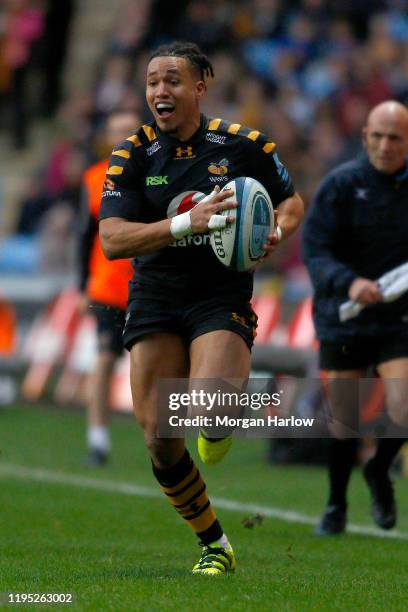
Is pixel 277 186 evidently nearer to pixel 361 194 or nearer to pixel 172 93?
pixel 172 93

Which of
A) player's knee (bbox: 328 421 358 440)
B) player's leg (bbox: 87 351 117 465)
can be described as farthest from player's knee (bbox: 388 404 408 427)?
player's leg (bbox: 87 351 117 465)

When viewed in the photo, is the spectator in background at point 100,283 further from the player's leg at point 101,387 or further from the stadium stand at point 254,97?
the stadium stand at point 254,97

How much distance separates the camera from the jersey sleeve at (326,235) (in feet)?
29.3

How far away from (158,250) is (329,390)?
7.75ft

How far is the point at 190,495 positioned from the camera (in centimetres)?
723

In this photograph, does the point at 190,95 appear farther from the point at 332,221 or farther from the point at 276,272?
the point at 276,272

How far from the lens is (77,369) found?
57.6ft

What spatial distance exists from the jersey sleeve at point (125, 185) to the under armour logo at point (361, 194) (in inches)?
83.3

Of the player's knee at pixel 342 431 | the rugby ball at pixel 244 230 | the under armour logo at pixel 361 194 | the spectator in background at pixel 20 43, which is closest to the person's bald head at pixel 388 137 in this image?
the under armour logo at pixel 361 194

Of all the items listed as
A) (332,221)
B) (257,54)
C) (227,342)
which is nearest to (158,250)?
(227,342)

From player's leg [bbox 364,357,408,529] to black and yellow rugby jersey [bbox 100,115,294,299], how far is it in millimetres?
1755

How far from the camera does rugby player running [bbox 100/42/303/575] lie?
23.3 ft

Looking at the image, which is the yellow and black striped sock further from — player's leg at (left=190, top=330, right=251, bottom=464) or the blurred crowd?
the blurred crowd

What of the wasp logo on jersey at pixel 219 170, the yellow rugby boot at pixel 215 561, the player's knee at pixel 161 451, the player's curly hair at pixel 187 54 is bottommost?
the yellow rugby boot at pixel 215 561
